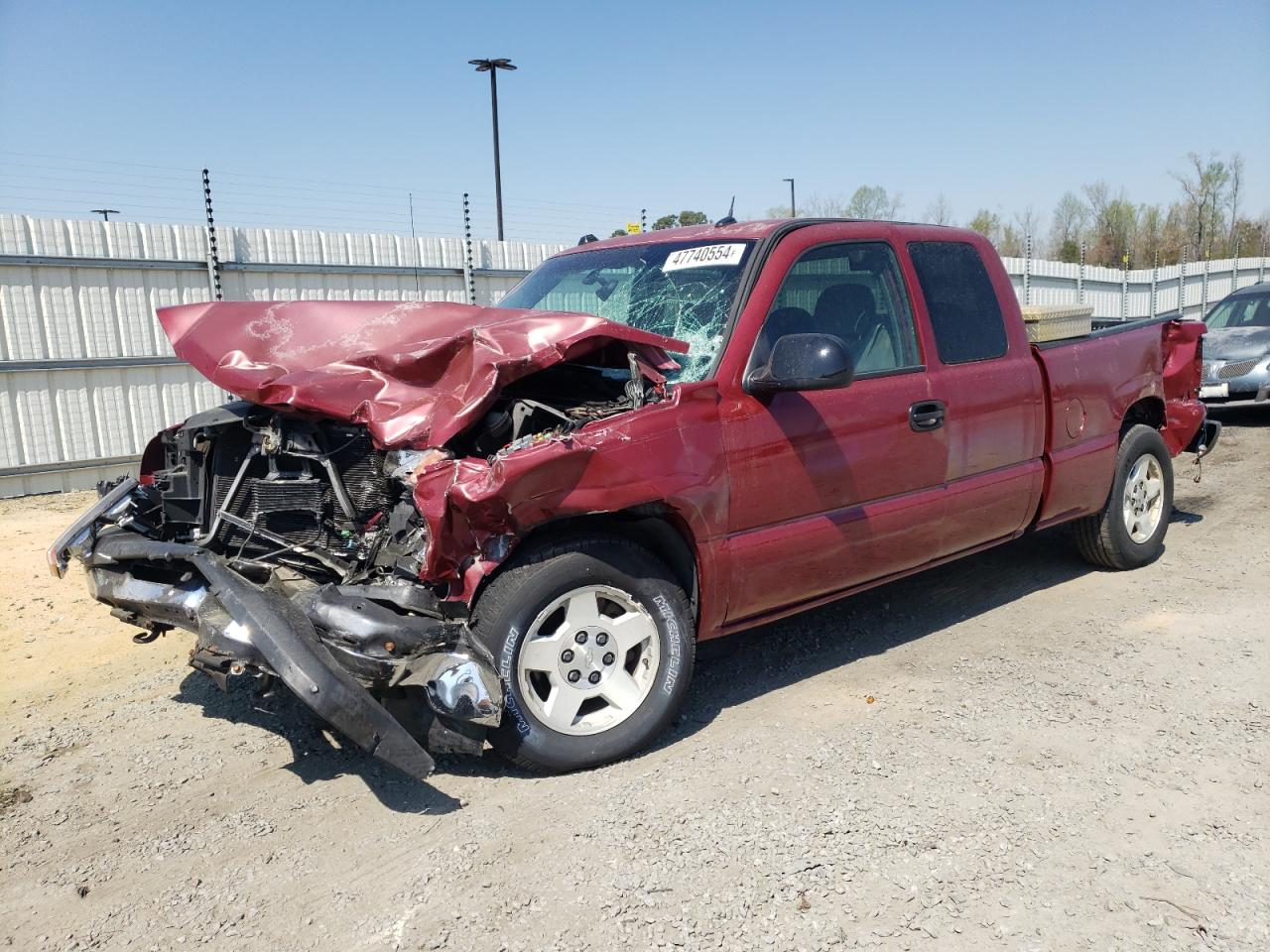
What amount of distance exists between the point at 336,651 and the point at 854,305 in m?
2.59

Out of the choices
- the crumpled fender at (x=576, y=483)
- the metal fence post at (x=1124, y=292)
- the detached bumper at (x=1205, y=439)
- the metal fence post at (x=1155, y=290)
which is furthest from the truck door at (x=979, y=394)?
the metal fence post at (x=1155, y=290)

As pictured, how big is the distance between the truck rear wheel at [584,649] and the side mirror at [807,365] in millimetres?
823

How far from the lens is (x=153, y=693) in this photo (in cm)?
441

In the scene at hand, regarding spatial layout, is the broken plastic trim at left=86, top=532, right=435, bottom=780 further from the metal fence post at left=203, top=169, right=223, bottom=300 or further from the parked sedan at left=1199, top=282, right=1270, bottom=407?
the parked sedan at left=1199, top=282, right=1270, bottom=407

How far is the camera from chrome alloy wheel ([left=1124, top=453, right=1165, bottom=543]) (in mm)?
5809

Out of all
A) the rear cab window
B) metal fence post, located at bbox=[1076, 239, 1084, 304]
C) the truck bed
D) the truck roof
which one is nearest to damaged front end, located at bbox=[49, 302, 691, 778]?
the truck roof

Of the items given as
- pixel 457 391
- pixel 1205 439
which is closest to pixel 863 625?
pixel 457 391

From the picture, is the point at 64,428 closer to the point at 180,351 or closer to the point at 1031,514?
Answer: the point at 180,351

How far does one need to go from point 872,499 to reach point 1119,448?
239cm

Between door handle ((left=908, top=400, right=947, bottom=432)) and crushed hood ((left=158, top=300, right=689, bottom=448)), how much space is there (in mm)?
1220

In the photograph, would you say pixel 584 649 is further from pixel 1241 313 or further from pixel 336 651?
pixel 1241 313

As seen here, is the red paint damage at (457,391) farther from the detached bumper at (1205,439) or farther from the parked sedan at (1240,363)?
the parked sedan at (1240,363)

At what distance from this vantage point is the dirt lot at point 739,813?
2.64 m

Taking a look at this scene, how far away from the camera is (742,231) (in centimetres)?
416
